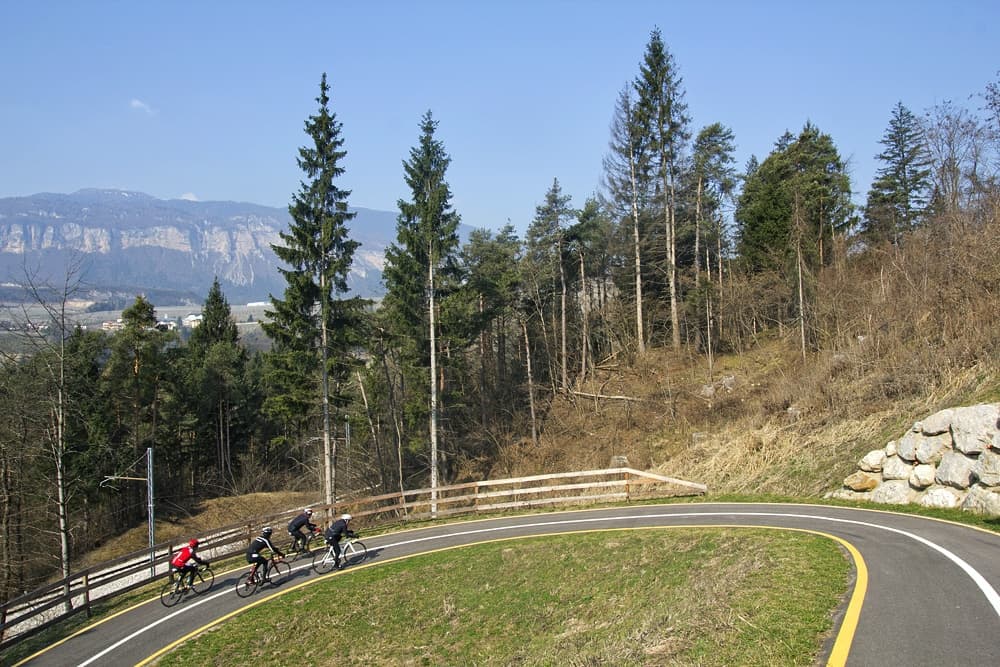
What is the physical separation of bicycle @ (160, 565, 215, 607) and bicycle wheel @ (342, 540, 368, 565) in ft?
11.7

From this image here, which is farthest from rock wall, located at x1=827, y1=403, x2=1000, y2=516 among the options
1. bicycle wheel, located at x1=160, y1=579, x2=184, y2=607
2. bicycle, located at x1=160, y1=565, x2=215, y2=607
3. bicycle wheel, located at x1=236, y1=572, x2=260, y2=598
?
bicycle wheel, located at x1=160, y1=579, x2=184, y2=607

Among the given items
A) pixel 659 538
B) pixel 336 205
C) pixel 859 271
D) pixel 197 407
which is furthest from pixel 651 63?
pixel 197 407

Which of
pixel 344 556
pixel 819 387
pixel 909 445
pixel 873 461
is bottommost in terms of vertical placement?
pixel 344 556

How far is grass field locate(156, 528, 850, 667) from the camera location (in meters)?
8.75

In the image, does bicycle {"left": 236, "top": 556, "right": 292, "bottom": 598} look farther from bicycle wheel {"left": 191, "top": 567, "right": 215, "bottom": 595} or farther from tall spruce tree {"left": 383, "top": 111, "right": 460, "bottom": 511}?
tall spruce tree {"left": 383, "top": 111, "right": 460, "bottom": 511}

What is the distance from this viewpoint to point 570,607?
1362cm

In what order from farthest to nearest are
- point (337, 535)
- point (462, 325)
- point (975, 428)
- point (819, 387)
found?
point (462, 325), point (819, 387), point (337, 535), point (975, 428)

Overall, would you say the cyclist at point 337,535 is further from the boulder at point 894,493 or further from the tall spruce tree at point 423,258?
the boulder at point 894,493

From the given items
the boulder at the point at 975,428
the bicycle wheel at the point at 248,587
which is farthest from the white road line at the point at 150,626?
the boulder at the point at 975,428

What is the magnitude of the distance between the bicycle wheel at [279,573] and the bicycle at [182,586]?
155 cm

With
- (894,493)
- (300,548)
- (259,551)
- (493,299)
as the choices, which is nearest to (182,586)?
(259,551)

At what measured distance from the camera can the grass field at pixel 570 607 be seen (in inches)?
344

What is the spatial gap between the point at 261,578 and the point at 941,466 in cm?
1835

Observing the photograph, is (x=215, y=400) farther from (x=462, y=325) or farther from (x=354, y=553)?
(x=354, y=553)
